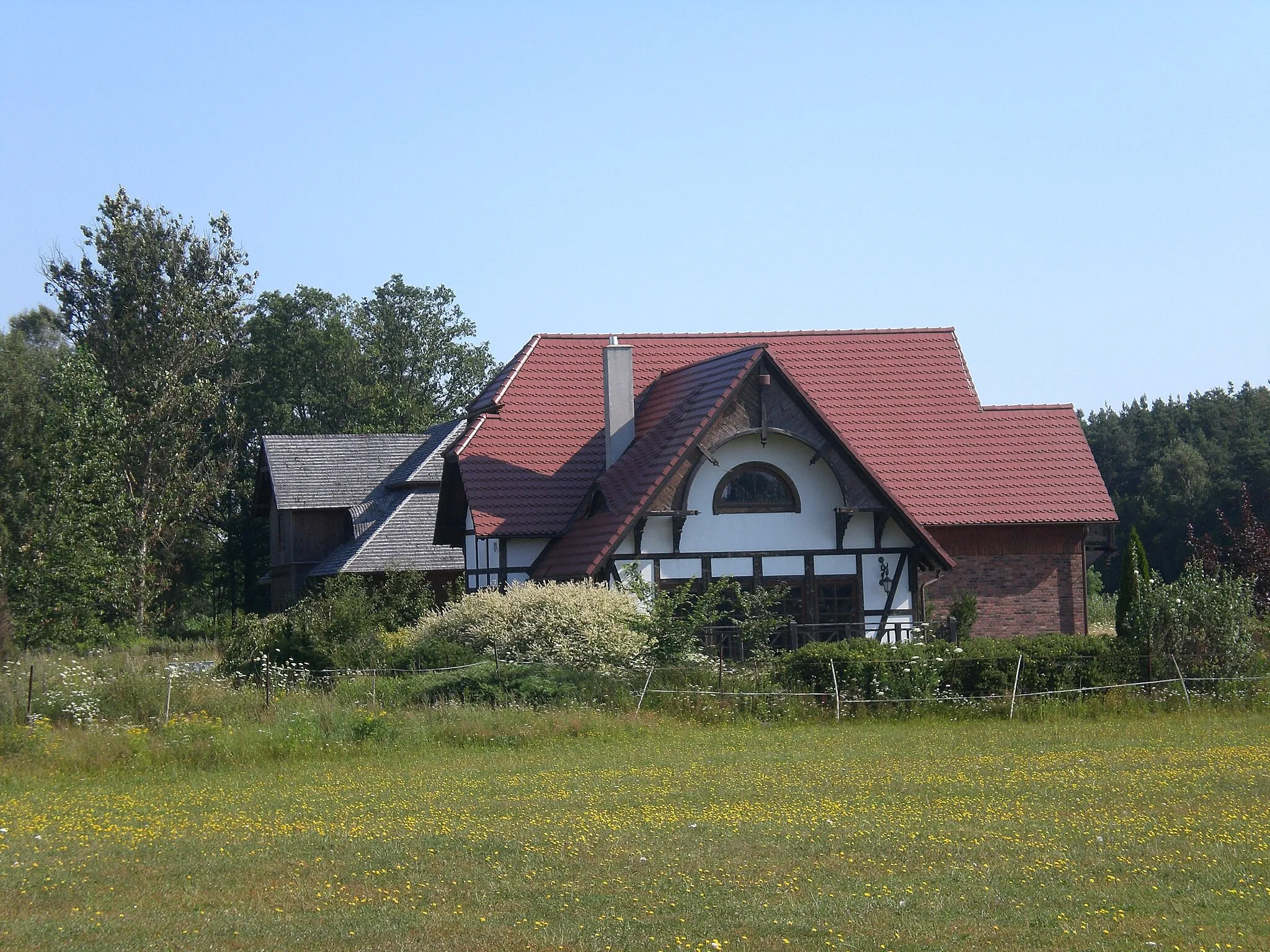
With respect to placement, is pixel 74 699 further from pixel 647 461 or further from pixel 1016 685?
pixel 1016 685

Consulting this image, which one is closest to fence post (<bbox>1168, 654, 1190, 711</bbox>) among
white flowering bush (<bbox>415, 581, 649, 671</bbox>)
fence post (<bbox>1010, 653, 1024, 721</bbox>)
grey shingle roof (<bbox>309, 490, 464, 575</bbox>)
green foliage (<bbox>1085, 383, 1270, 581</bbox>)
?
fence post (<bbox>1010, 653, 1024, 721</bbox>)

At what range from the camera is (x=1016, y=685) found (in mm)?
20359

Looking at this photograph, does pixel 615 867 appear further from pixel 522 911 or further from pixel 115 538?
pixel 115 538

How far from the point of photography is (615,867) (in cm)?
1043

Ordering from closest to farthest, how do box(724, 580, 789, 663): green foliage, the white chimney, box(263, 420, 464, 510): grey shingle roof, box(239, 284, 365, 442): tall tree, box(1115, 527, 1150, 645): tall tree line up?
1. box(724, 580, 789, 663): green foliage
2. box(1115, 527, 1150, 645): tall tree
3. the white chimney
4. box(263, 420, 464, 510): grey shingle roof
5. box(239, 284, 365, 442): tall tree

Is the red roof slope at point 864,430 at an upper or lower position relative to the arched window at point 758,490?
upper

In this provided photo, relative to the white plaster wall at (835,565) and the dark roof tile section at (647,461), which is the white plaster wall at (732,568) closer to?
the white plaster wall at (835,565)

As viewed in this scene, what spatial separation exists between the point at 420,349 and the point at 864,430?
154 feet

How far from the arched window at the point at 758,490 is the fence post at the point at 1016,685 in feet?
23.0

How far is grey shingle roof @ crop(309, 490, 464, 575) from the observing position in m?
41.7

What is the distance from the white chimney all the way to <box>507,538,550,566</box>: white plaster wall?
227 centimetres

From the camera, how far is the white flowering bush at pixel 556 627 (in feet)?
73.4

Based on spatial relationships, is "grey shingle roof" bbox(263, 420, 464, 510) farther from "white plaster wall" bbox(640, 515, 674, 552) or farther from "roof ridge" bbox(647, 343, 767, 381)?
"white plaster wall" bbox(640, 515, 674, 552)

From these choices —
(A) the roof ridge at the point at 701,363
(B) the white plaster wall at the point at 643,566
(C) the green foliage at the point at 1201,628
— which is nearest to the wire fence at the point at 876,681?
(C) the green foliage at the point at 1201,628
